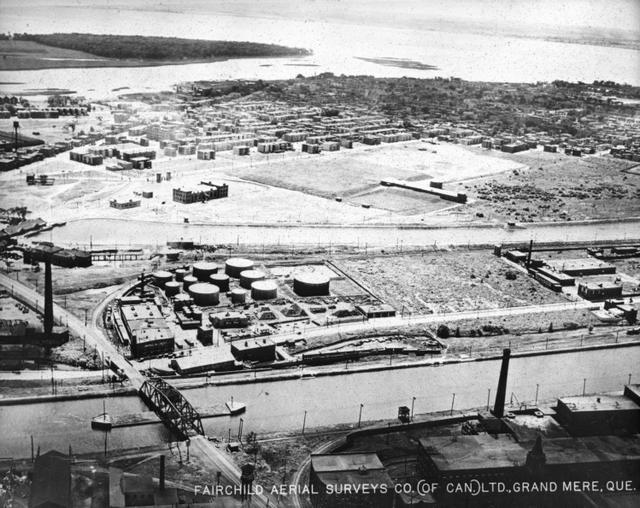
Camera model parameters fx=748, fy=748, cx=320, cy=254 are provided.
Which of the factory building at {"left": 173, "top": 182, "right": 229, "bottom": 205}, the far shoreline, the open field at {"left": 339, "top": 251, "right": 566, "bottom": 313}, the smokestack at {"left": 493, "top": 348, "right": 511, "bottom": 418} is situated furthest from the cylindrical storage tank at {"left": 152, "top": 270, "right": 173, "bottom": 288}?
the far shoreline

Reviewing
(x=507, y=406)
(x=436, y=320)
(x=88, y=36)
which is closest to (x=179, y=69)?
(x=88, y=36)

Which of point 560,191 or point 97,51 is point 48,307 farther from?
point 97,51

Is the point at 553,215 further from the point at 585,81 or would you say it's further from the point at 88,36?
the point at 585,81

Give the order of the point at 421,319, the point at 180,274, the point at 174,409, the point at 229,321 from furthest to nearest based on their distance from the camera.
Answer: the point at 180,274 < the point at 421,319 < the point at 229,321 < the point at 174,409

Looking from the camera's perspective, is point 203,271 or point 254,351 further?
point 203,271

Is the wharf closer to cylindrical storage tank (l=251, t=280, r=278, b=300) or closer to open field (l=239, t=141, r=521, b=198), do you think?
cylindrical storage tank (l=251, t=280, r=278, b=300)

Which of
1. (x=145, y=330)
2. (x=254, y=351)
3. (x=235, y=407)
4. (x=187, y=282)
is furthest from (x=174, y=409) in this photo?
(x=187, y=282)
